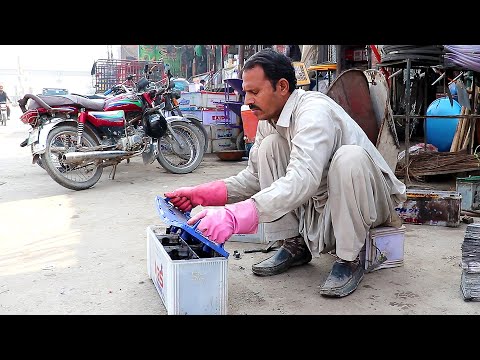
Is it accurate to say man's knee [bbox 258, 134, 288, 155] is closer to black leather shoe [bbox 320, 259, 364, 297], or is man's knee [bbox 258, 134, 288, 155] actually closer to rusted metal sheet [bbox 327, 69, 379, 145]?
black leather shoe [bbox 320, 259, 364, 297]

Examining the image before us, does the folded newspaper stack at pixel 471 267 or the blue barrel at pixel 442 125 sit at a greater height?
the blue barrel at pixel 442 125

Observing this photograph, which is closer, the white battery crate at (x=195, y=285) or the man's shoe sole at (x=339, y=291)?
the white battery crate at (x=195, y=285)

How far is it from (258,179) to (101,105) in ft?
10.9

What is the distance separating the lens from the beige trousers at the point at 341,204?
6.25 ft

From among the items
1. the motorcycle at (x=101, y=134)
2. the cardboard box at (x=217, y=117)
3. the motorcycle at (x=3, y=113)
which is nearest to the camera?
the motorcycle at (x=101, y=134)

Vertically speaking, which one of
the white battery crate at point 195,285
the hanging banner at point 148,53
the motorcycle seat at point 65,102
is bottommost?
the white battery crate at point 195,285

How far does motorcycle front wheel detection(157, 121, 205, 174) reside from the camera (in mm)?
5520

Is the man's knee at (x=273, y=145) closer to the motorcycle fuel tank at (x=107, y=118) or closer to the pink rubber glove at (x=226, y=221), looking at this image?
the pink rubber glove at (x=226, y=221)

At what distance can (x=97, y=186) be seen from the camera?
15.6ft

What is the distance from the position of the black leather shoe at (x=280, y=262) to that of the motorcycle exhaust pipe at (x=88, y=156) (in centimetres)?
286

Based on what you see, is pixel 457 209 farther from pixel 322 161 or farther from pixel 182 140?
pixel 182 140

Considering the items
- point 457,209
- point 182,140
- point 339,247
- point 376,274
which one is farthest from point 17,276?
point 182,140

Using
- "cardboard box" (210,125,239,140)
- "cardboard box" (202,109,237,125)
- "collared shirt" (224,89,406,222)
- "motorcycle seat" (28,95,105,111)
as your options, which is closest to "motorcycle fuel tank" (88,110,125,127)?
"motorcycle seat" (28,95,105,111)

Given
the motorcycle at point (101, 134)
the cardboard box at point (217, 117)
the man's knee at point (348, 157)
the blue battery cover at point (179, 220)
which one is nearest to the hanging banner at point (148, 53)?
the cardboard box at point (217, 117)
